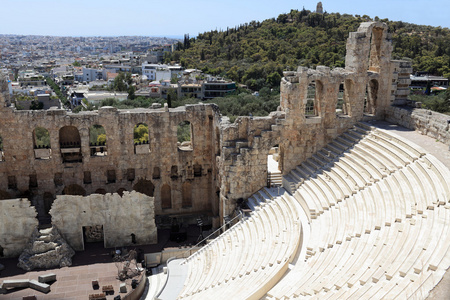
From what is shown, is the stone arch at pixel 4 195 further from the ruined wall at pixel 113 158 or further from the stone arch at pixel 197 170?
the stone arch at pixel 197 170

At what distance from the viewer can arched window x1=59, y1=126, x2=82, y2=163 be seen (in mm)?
24781

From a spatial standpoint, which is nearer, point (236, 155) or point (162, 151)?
point (236, 155)

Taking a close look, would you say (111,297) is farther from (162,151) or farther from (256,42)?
(256,42)

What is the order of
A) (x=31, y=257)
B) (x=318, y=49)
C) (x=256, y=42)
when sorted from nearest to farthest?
(x=31, y=257) < (x=318, y=49) < (x=256, y=42)

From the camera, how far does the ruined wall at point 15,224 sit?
21.5m

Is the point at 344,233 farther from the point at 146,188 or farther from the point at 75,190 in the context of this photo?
the point at 75,190

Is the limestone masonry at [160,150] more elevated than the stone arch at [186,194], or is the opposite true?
the limestone masonry at [160,150]

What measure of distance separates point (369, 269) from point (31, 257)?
1602 cm

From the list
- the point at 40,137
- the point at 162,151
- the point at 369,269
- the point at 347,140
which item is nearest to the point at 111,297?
the point at 162,151

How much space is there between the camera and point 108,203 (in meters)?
22.4

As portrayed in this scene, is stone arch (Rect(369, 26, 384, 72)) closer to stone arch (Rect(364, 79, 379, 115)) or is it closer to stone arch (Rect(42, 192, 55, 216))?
stone arch (Rect(364, 79, 379, 115))

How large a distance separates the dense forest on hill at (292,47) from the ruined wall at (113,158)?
3125cm

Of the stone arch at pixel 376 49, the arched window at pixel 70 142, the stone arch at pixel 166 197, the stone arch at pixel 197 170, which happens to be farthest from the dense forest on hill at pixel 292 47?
the arched window at pixel 70 142

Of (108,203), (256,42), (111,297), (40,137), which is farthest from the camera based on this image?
(256,42)
